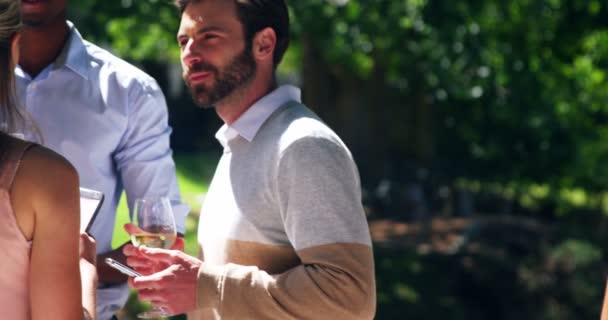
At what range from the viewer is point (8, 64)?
2539 millimetres

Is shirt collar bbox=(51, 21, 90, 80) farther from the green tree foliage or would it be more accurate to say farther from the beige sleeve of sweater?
the green tree foliage

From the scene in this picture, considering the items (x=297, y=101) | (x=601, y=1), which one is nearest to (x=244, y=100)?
(x=297, y=101)

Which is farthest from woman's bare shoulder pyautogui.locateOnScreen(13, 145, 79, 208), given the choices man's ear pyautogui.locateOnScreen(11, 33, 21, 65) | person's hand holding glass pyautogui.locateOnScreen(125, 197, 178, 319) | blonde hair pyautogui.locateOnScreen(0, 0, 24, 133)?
person's hand holding glass pyautogui.locateOnScreen(125, 197, 178, 319)

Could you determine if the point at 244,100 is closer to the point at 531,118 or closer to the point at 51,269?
the point at 51,269

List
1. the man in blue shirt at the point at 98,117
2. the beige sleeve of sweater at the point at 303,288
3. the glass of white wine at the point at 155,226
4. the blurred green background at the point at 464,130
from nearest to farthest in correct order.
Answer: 1. the beige sleeve of sweater at the point at 303,288
2. the glass of white wine at the point at 155,226
3. the man in blue shirt at the point at 98,117
4. the blurred green background at the point at 464,130

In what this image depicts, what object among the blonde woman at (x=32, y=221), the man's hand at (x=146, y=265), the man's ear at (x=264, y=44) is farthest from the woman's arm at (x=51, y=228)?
the man's ear at (x=264, y=44)

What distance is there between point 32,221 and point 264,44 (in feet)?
2.99

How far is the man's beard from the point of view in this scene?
3105 mm

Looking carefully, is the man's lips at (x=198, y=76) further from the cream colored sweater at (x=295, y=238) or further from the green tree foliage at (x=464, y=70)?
the green tree foliage at (x=464, y=70)

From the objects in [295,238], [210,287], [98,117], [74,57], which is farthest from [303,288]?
[74,57]

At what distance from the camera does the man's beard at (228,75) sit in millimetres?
3105

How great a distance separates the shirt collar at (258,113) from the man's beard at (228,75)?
0.07 metres

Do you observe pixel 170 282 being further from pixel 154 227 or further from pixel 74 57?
pixel 74 57

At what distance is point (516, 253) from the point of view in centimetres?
1204
